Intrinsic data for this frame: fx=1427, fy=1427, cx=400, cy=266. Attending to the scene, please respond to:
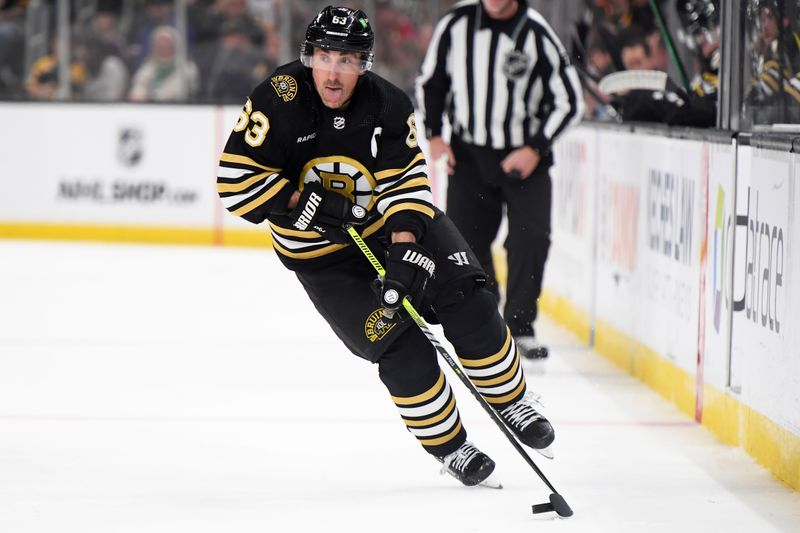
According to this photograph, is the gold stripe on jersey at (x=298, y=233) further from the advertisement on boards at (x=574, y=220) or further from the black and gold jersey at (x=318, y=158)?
the advertisement on boards at (x=574, y=220)

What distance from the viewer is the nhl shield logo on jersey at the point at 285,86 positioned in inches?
130

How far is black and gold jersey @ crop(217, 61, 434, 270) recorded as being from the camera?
129 inches

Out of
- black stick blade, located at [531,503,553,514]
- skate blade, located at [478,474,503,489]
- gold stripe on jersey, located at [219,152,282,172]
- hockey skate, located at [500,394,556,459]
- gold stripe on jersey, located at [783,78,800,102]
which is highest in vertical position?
gold stripe on jersey, located at [783,78,800,102]

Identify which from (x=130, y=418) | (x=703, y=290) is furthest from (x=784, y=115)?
(x=130, y=418)

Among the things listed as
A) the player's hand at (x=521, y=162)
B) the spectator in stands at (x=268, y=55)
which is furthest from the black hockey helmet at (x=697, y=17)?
the spectator in stands at (x=268, y=55)

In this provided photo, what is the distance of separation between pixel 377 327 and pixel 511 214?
7.01 ft

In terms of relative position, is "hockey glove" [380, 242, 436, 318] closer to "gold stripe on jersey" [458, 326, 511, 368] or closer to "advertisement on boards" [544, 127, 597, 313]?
"gold stripe on jersey" [458, 326, 511, 368]

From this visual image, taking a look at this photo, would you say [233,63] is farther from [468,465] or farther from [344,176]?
[468,465]

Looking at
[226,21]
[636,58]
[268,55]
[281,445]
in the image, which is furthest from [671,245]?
[226,21]

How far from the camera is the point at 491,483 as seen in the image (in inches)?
137

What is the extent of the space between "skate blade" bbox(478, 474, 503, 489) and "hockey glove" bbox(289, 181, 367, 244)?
685 millimetres

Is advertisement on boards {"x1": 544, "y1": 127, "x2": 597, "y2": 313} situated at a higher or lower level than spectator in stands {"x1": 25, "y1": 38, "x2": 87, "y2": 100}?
lower

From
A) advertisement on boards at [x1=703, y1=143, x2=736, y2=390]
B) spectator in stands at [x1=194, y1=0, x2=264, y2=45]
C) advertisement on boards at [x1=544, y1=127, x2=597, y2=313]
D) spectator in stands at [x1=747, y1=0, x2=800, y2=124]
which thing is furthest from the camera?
spectator in stands at [x1=194, y1=0, x2=264, y2=45]

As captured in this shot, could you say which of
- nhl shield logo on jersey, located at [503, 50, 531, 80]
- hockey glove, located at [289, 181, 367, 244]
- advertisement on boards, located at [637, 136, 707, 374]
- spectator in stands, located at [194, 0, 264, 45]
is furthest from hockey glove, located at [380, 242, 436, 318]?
spectator in stands, located at [194, 0, 264, 45]
